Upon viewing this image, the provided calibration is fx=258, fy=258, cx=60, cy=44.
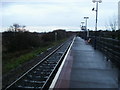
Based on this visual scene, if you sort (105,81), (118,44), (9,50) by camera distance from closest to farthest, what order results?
(105,81)
(118,44)
(9,50)

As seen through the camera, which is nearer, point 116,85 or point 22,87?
point 116,85

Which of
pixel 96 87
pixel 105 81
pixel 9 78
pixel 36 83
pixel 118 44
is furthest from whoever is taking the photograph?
pixel 118 44

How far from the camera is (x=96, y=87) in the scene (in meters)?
8.15

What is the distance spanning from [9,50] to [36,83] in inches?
1128

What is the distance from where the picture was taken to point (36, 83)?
10664 mm

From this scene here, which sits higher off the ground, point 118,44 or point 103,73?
point 118,44

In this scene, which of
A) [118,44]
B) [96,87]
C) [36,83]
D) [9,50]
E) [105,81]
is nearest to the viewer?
[96,87]

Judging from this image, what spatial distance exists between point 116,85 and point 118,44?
4.94 m

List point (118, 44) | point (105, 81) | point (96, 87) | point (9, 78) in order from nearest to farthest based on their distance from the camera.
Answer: point (96, 87)
point (105, 81)
point (9, 78)
point (118, 44)

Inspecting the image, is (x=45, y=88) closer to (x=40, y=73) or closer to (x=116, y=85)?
(x=116, y=85)

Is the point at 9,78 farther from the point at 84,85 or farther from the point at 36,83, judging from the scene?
the point at 84,85

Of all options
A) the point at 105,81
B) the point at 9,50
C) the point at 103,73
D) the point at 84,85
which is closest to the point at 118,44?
the point at 103,73

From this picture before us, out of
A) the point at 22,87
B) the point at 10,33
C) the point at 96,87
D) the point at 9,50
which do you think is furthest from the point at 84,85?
the point at 10,33

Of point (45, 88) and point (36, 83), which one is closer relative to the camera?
point (45, 88)
